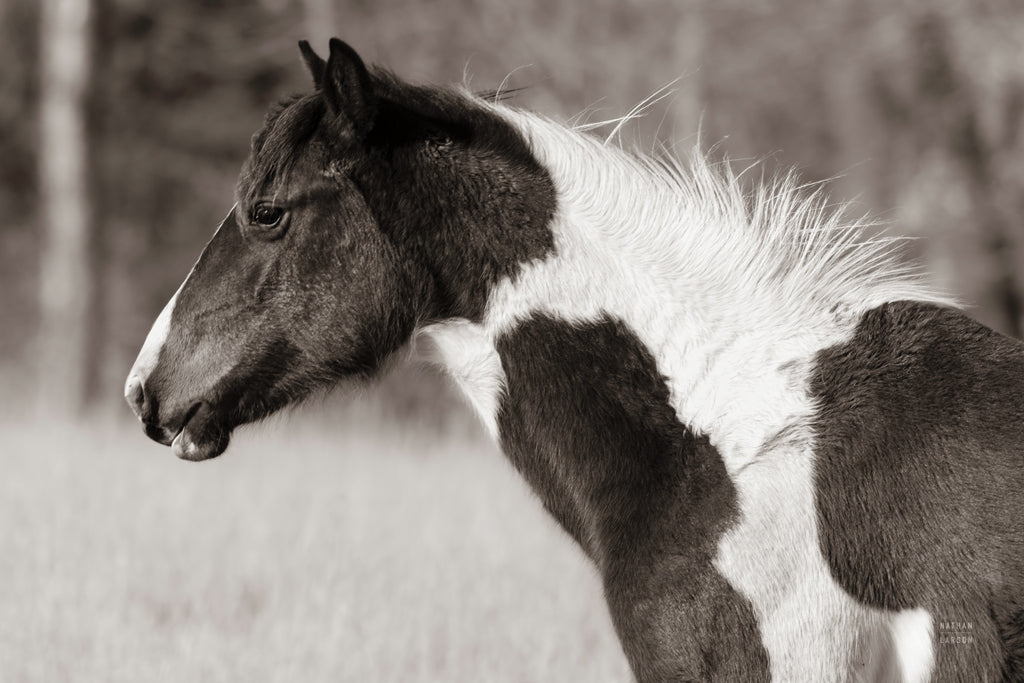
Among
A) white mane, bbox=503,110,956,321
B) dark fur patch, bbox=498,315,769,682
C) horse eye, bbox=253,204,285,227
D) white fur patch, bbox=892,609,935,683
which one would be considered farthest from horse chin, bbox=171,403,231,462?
white fur patch, bbox=892,609,935,683

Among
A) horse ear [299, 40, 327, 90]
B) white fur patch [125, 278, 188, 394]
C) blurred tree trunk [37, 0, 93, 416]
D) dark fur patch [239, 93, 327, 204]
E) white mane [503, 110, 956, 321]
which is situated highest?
white mane [503, 110, 956, 321]

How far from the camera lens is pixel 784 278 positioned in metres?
3.10

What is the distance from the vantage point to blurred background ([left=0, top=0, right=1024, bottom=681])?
218 inches

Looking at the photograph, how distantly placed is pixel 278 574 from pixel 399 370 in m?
3.33

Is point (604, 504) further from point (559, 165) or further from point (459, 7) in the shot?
point (459, 7)

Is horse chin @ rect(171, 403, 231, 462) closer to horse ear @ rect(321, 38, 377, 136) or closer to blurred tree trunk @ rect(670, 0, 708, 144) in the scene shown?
horse ear @ rect(321, 38, 377, 136)

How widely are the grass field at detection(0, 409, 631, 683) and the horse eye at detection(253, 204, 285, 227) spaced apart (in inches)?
31.6

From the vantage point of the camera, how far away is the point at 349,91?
309cm

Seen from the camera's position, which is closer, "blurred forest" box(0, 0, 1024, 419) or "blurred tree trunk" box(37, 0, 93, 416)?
"blurred tree trunk" box(37, 0, 93, 416)

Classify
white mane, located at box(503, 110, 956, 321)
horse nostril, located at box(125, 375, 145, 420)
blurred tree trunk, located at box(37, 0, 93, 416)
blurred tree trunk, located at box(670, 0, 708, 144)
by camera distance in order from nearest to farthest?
white mane, located at box(503, 110, 956, 321) < horse nostril, located at box(125, 375, 145, 420) < blurred tree trunk, located at box(37, 0, 93, 416) < blurred tree trunk, located at box(670, 0, 708, 144)

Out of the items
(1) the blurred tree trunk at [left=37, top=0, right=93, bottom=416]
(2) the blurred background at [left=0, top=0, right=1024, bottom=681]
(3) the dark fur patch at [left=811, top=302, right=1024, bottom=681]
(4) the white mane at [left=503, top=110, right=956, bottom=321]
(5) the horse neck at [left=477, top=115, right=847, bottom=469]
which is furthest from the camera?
(1) the blurred tree trunk at [left=37, top=0, right=93, bottom=416]

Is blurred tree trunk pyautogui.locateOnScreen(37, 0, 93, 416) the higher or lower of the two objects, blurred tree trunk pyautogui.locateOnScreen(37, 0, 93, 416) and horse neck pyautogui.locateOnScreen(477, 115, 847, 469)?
the lower

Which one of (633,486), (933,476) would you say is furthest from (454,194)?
(933,476)

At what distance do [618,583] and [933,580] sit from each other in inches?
29.9
